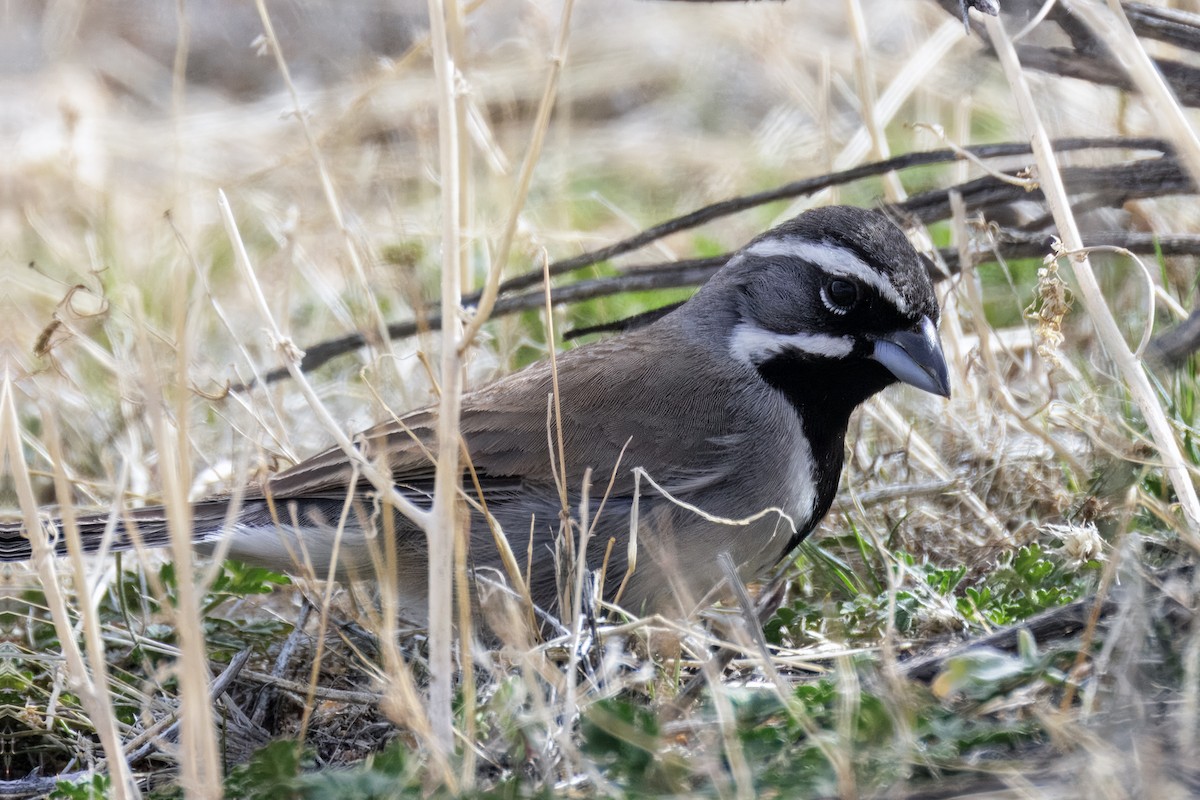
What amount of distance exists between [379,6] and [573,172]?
287 centimetres

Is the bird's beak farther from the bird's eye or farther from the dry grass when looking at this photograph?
the dry grass

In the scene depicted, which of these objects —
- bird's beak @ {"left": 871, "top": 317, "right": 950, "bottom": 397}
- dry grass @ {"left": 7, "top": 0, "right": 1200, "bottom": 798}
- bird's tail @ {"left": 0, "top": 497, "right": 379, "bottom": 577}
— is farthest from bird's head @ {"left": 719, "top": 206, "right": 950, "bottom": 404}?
bird's tail @ {"left": 0, "top": 497, "right": 379, "bottom": 577}

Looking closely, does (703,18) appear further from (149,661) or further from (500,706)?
(500,706)

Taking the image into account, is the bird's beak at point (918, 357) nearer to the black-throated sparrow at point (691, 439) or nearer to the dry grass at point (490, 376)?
the black-throated sparrow at point (691, 439)

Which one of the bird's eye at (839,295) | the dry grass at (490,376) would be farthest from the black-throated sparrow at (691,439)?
the dry grass at (490,376)

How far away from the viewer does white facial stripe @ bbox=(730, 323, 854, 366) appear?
183 inches

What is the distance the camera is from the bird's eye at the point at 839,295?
181 inches

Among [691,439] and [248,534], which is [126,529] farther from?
[691,439]

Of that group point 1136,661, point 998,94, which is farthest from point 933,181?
point 1136,661

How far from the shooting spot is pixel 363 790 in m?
2.95

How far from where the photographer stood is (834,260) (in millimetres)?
4617

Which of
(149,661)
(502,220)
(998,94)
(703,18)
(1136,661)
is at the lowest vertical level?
(149,661)

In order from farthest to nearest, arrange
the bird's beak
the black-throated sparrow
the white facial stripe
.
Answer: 1. the white facial stripe
2. the black-throated sparrow
3. the bird's beak

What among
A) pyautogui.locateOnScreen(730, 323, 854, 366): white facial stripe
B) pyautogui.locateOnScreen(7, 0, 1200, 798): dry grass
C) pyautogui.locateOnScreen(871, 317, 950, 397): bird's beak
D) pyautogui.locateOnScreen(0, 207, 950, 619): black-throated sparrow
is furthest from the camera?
pyautogui.locateOnScreen(730, 323, 854, 366): white facial stripe
